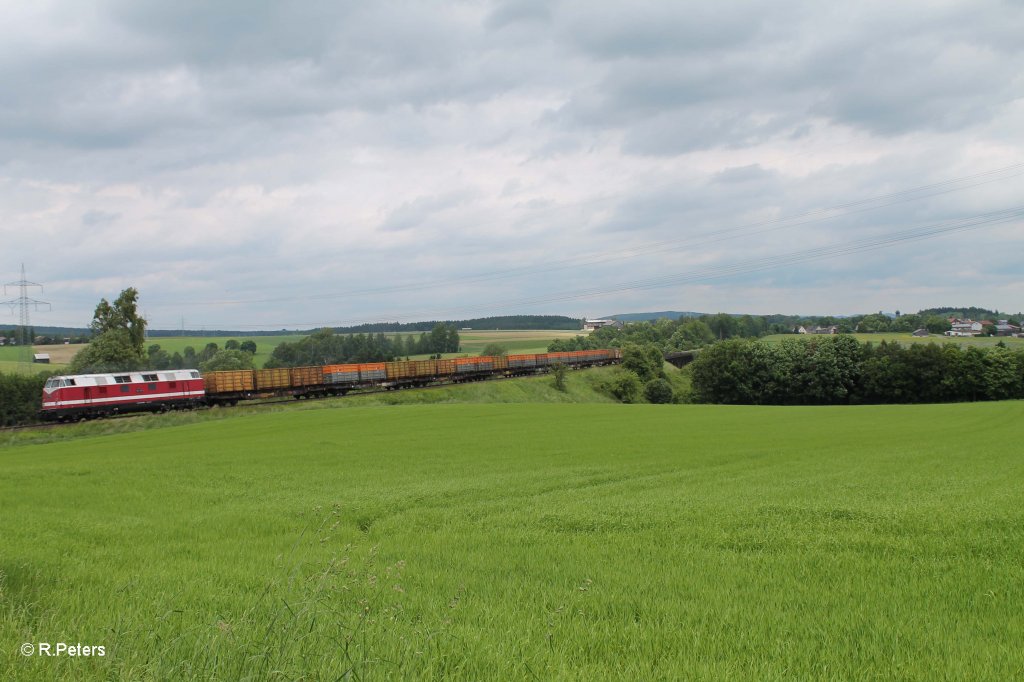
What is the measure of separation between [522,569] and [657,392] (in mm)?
102904

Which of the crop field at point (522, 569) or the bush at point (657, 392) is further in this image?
the bush at point (657, 392)

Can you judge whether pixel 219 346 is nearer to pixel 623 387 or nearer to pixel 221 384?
pixel 221 384

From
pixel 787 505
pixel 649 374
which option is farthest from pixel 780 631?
pixel 649 374

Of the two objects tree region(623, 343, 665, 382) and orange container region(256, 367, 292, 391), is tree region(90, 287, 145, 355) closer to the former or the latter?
orange container region(256, 367, 292, 391)

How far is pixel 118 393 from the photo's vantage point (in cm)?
5553

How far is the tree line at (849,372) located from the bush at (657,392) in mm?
4629

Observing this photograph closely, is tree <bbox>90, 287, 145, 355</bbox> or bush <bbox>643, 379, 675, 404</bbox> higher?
tree <bbox>90, 287, 145, 355</bbox>

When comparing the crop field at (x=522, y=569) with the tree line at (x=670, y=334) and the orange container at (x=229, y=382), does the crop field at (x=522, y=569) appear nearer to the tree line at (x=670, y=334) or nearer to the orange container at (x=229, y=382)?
the orange container at (x=229, y=382)

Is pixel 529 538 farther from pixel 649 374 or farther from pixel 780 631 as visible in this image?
pixel 649 374

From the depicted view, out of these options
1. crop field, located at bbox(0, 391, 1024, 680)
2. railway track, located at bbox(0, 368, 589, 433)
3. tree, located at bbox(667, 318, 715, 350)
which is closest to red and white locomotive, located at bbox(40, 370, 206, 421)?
railway track, located at bbox(0, 368, 589, 433)

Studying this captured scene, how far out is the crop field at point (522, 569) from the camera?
5254mm

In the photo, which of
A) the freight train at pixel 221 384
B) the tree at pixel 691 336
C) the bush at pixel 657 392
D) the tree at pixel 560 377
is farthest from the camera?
the tree at pixel 691 336

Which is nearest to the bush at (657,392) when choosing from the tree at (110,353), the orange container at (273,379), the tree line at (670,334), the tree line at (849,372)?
the tree line at (849,372)

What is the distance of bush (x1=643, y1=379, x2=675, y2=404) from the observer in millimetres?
109000
